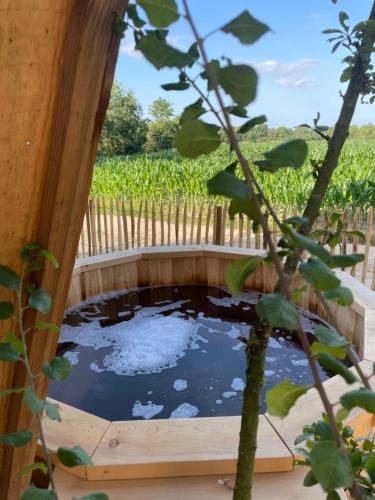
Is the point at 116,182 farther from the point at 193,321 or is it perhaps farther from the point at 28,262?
the point at 28,262

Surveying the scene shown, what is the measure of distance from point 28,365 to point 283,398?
36 cm

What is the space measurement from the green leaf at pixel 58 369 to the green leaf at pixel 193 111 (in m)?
0.37

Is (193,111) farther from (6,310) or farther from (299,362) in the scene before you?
(299,362)

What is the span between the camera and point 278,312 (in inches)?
10.5

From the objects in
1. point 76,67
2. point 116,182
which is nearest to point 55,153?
point 76,67

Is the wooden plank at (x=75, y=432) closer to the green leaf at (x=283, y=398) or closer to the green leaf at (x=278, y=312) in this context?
the green leaf at (x=283, y=398)

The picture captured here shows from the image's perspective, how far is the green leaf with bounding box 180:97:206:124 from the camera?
1.08 ft

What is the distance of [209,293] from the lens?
3314 millimetres

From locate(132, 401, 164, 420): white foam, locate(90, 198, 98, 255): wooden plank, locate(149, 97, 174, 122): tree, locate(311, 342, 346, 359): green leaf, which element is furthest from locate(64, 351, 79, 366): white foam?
locate(149, 97, 174, 122): tree

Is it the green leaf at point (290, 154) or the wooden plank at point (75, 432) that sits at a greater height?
the green leaf at point (290, 154)

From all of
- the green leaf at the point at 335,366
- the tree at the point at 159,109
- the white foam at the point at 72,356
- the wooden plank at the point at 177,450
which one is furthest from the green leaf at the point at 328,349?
the tree at the point at 159,109

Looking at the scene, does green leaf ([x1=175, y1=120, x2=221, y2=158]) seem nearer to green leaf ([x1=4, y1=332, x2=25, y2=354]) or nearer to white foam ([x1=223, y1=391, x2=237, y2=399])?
green leaf ([x1=4, y1=332, x2=25, y2=354])

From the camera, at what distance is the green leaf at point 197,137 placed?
310mm

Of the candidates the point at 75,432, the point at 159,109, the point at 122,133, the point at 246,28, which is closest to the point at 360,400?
the point at 246,28
